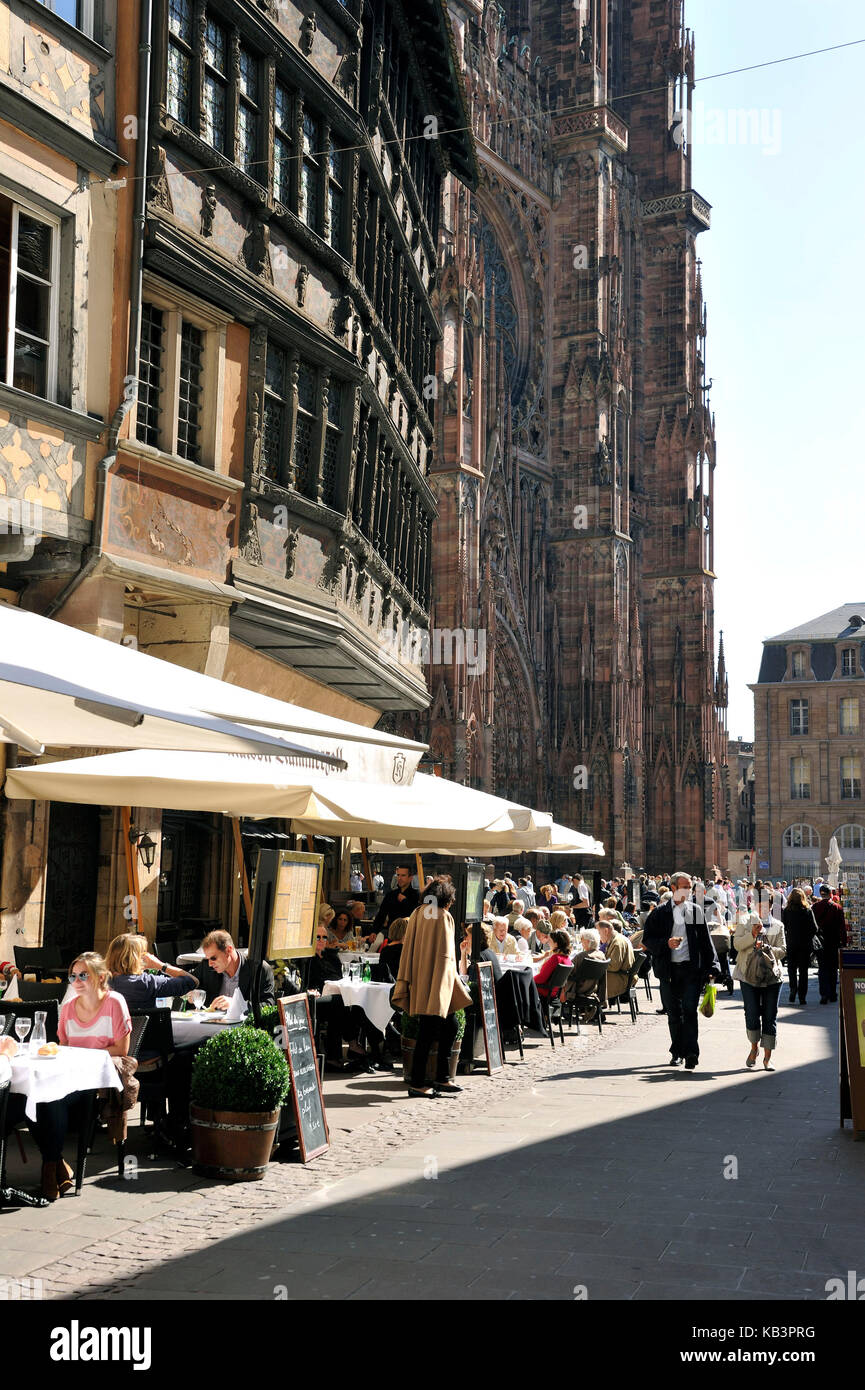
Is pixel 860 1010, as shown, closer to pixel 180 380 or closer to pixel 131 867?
pixel 131 867

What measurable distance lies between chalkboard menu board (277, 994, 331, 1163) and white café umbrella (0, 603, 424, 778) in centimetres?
158

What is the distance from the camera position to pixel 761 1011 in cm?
1329

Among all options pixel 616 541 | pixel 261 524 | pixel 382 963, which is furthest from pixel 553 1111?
pixel 616 541

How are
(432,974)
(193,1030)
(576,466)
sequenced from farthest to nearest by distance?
(576,466) → (432,974) → (193,1030)

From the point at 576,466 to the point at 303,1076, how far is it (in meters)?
41.9

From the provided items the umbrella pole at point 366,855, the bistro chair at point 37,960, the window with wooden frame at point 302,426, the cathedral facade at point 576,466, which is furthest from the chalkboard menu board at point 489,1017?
the cathedral facade at point 576,466

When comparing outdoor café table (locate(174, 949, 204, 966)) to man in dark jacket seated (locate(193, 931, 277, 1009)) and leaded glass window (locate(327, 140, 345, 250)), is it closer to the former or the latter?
man in dark jacket seated (locate(193, 931, 277, 1009))

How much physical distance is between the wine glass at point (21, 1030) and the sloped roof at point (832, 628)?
76.0 meters

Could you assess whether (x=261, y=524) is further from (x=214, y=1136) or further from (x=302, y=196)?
(x=214, y=1136)

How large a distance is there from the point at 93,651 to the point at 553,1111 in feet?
16.4

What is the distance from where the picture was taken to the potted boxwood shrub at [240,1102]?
26.6 feet

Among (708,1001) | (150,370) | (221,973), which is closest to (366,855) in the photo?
(708,1001)

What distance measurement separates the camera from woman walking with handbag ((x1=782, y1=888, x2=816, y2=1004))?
799 inches

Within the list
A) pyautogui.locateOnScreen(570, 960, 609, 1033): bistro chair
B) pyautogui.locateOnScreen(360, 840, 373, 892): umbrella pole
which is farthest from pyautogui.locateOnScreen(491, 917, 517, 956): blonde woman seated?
pyautogui.locateOnScreen(360, 840, 373, 892): umbrella pole
